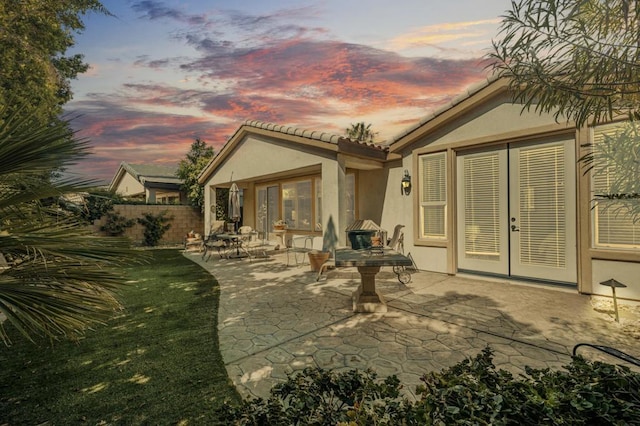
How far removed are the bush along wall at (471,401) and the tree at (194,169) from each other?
18270mm

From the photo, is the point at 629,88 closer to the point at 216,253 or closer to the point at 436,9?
the point at 436,9

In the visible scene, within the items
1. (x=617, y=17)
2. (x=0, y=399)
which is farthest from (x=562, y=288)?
(x=0, y=399)

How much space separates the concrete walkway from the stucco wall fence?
489 inches

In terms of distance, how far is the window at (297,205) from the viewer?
12812mm

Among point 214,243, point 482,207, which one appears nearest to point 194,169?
point 214,243

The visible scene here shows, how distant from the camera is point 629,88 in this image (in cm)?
358

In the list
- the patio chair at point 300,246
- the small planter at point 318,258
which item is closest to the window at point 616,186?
the small planter at point 318,258

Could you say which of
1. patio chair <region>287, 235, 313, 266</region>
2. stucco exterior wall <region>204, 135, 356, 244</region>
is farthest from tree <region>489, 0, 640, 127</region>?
patio chair <region>287, 235, 313, 266</region>

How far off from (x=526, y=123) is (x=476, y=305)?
162 inches

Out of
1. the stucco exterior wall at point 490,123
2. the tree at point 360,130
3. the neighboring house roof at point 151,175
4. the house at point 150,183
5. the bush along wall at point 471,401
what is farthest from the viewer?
the tree at point 360,130

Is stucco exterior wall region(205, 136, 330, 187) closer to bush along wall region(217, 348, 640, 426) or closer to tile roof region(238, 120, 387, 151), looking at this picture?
tile roof region(238, 120, 387, 151)

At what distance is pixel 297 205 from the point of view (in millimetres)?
13398

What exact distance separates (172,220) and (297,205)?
9.07 metres

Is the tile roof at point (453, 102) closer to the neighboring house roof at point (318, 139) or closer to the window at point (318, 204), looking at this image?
the neighboring house roof at point (318, 139)
